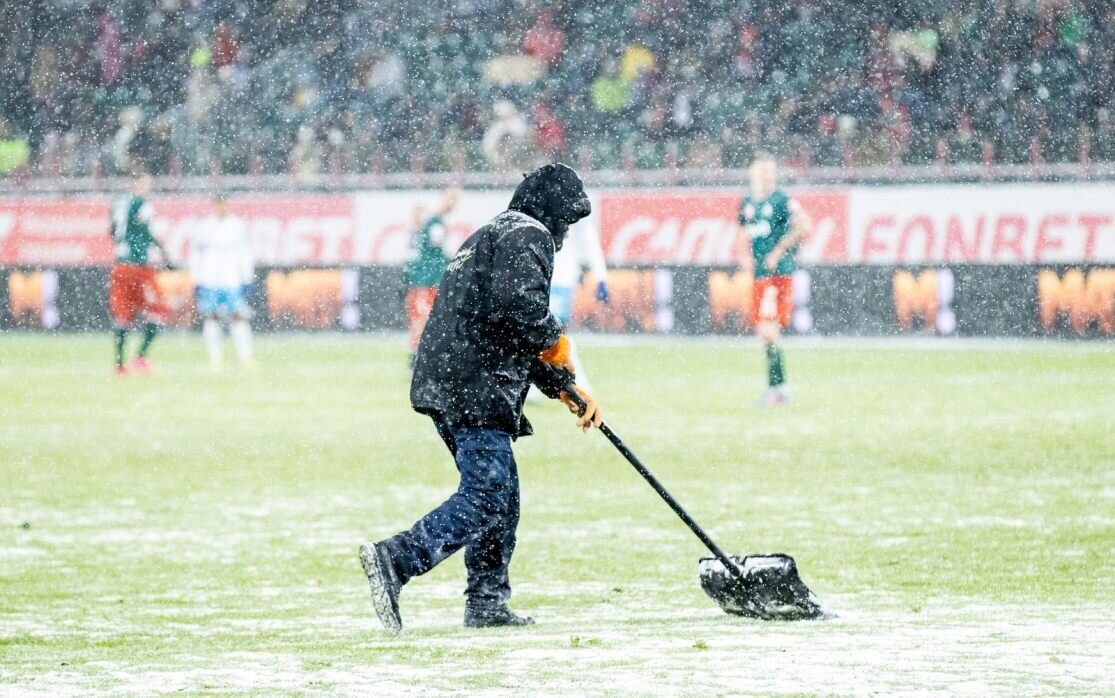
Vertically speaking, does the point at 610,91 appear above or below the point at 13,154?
above

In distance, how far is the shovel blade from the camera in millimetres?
7230

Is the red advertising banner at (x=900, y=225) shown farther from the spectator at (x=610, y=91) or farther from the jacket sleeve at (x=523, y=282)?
the jacket sleeve at (x=523, y=282)

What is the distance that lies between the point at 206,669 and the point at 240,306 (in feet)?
58.6

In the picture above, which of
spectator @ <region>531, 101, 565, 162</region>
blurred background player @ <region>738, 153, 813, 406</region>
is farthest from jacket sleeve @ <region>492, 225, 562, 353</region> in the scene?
spectator @ <region>531, 101, 565, 162</region>

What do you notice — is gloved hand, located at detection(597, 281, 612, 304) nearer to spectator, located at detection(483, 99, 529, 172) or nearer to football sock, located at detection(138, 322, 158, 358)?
football sock, located at detection(138, 322, 158, 358)

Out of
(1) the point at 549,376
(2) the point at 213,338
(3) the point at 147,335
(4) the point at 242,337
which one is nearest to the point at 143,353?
(3) the point at 147,335

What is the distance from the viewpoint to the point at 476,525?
7.11 metres

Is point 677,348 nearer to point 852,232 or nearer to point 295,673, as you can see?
point 852,232

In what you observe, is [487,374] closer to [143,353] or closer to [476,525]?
[476,525]

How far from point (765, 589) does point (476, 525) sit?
1068 mm

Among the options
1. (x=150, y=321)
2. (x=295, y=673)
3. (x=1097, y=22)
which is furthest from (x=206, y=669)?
(x=1097, y=22)

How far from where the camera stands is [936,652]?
634 cm

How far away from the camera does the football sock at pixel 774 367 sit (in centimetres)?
1716

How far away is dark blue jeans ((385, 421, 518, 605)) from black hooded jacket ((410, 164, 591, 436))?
10 cm
